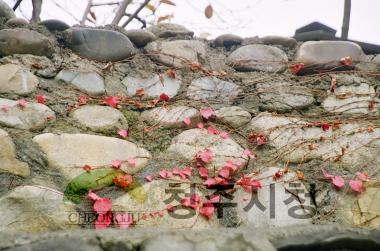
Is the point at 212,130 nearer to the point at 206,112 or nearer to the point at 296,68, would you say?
the point at 206,112

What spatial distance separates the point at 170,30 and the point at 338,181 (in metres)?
1.30

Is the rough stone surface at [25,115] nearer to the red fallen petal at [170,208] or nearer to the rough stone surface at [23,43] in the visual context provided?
the rough stone surface at [23,43]

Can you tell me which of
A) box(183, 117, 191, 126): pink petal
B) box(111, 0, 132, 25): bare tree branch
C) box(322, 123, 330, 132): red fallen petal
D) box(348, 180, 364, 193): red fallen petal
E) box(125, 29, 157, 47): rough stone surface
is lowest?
box(348, 180, 364, 193): red fallen petal

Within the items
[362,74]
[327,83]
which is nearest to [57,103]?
[327,83]

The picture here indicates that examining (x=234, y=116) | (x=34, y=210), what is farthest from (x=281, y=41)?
(x=34, y=210)

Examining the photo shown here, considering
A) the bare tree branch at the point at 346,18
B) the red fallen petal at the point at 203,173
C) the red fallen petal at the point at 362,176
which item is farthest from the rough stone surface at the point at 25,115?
the bare tree branch at the point at 346,18

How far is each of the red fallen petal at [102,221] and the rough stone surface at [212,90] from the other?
0.82 meters

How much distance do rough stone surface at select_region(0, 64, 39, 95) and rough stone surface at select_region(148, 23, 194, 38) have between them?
31.7 inches

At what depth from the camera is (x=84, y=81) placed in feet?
5.86

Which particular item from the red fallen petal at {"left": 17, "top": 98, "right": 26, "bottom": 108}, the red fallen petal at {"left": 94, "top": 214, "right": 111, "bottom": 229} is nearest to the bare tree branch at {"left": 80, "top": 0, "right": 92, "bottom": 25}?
the red fallen petal at {"left": 17, "top": 98, "right": 26, "bottom": 108}

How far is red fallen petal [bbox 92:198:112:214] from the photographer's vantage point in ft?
4.07

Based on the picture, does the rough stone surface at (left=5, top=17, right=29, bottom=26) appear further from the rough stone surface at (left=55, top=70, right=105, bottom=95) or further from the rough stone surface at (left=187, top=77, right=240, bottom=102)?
the rough stone surface at (left=187, top=77, right=240, bottom=102)

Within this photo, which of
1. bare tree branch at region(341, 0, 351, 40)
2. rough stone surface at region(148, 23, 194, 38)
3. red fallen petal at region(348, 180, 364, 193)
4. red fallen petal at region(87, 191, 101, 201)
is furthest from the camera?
bare tree branch at region(341, 0, 351, 40)

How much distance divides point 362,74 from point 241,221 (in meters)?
1.22
